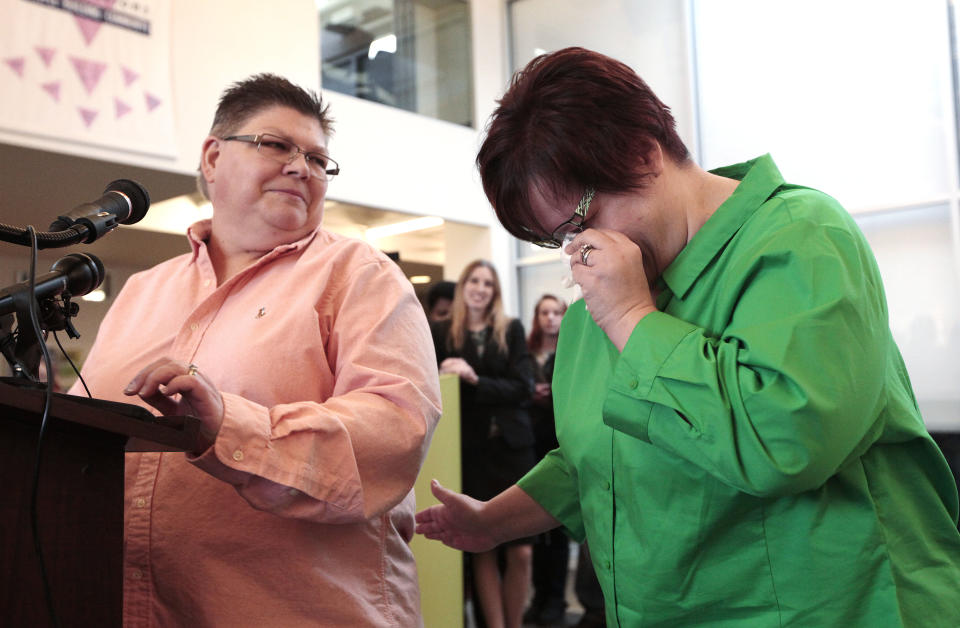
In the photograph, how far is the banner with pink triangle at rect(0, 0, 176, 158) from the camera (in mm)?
4422

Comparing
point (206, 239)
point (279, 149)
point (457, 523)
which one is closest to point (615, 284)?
point (457, 523)

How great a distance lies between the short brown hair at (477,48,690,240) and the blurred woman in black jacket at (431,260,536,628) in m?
2.69

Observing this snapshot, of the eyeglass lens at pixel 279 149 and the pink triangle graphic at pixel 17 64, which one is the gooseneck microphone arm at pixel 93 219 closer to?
the eyeglass lens at pixel 279 149

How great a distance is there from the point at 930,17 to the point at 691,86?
161cm

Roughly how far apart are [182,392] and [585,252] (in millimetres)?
512

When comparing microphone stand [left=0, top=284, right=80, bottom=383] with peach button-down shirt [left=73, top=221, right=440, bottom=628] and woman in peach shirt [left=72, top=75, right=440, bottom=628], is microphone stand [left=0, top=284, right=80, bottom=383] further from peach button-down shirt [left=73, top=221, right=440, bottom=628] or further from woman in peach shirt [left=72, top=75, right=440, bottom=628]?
peach button-down shirt [left=73, top=221, right=440, bottom=628]

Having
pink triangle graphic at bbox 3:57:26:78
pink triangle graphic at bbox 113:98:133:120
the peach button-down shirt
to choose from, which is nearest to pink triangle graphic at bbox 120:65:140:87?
pink triangle graphic at bbox 113:98:133:120

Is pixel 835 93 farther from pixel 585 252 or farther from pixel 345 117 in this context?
pixel 585 252

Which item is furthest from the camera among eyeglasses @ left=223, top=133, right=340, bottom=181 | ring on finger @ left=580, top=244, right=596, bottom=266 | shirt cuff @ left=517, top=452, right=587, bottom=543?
eyeglasses @ left=223, top=133, right=340, bottom=181

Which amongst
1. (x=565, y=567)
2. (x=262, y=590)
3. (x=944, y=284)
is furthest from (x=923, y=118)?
(x=262, y=590)

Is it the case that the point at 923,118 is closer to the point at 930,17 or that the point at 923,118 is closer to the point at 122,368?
the point at 930,17

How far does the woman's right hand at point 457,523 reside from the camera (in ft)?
4.91

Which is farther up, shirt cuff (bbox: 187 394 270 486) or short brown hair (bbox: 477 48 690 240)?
short brown hair (bbox: 477 48 690 240)

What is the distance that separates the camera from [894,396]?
105 centimetres
